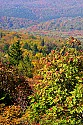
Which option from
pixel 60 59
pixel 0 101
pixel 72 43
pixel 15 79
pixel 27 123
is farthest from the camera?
pixel 15 79

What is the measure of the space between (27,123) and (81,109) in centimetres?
618

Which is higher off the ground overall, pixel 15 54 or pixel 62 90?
pixel 62 90

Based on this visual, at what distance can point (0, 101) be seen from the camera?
30359mm

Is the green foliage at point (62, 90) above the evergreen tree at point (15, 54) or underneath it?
above

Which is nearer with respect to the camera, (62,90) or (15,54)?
(62,90)

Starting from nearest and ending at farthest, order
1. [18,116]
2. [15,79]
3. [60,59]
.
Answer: [60,59] → [18,116] → [15,79]

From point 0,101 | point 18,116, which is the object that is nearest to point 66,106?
point 18,116

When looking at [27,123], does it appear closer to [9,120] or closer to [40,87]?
[9,120]

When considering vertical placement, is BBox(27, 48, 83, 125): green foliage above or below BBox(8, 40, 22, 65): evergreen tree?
above

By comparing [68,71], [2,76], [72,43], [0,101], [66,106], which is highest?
[72,43]

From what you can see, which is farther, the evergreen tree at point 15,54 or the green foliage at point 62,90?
the evergreen tree at point 15,54

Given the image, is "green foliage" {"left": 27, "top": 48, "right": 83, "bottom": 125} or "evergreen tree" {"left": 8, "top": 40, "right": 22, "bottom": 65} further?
"evergreen tree" {"left": 8, "top": 40, "right": 22, "bottom": 65}

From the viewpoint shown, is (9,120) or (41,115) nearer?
(41,115)

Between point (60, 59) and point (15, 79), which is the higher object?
point (60, 59)
